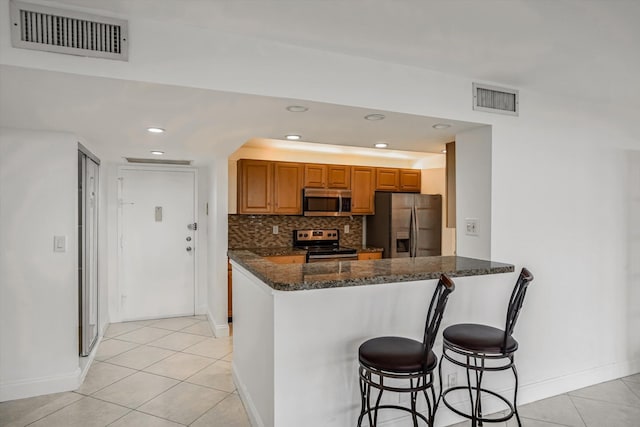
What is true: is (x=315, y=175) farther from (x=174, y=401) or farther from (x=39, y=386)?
(x=39, y=386)

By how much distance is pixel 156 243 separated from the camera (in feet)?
16.9

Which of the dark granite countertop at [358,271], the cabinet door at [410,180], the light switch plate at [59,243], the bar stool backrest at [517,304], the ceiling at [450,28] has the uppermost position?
the ceiling at [450,28]

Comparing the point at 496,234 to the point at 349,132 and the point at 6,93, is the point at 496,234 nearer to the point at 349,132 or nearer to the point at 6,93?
the point at 349,132

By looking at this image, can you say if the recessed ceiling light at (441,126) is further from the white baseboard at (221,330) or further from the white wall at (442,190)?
the white baseboard at (221,330)

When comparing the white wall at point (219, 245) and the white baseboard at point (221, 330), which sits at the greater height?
the white wall at point (219, 245)

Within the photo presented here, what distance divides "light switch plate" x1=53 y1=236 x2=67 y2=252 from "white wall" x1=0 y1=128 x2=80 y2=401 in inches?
1.0

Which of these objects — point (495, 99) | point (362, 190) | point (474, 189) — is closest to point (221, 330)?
point (362, 190)

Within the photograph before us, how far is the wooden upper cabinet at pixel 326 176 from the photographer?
5.30 metres

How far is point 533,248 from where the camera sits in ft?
9.76

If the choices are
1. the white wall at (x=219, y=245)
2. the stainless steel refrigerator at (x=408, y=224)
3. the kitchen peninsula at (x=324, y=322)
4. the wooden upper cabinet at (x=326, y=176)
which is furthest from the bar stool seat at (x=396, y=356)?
the wooden upper cabinet at (x=326, y=176)

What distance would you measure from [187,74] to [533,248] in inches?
106

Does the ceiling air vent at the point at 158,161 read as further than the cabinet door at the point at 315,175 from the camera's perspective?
No

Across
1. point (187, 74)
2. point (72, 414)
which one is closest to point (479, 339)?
point (187, 74)

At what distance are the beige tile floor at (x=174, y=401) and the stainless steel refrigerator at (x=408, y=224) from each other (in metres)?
2.57
